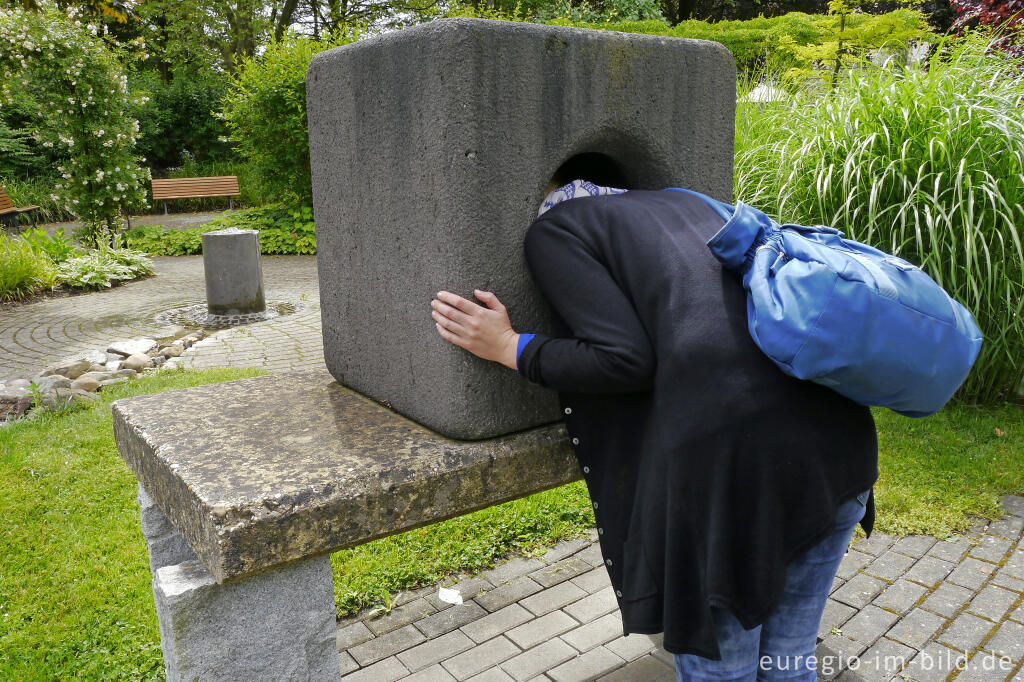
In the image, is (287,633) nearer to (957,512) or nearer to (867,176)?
(957,512)

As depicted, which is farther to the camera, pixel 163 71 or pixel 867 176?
pixel 163 71

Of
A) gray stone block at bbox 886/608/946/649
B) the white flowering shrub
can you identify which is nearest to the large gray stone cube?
gray stone block at bbox 886/608/946/649

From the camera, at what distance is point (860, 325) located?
1.23m

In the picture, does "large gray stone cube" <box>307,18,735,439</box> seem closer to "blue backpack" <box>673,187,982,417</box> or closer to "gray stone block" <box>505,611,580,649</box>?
"blue backpack" <box>673,187,982,417</box>

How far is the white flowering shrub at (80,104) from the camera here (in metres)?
10.2

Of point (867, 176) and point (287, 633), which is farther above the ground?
point (867, 176)

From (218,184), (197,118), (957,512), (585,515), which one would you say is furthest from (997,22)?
(197,118)

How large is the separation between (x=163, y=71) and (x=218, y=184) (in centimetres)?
868

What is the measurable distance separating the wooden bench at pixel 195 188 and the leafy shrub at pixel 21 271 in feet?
23.9

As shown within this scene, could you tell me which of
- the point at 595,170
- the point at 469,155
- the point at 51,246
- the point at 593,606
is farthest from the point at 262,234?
the point at 469,155

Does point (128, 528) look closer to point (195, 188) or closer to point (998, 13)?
point (998, 13)

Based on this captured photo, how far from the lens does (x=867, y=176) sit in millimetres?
4305

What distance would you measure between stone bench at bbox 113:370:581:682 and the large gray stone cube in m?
0.12

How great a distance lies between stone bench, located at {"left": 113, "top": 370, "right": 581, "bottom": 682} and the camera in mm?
1407
